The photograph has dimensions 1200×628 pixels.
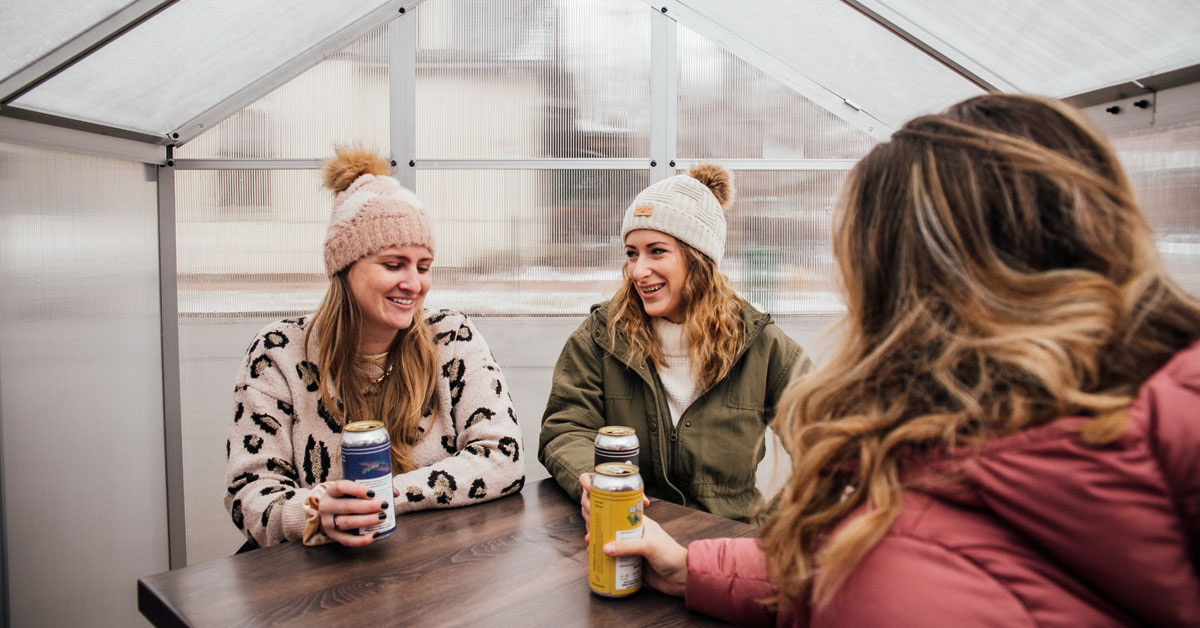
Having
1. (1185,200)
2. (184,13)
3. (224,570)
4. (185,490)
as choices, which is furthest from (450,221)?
(1185,200)

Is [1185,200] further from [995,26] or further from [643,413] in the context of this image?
[643,413]

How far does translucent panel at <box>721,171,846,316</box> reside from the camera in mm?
2914

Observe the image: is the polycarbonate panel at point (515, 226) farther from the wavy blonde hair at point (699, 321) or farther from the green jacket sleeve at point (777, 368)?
the green jacket sleeve at point (777, 368)

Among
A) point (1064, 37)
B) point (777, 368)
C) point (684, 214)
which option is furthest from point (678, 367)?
point (1064, 37)

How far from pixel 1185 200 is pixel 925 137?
4.21 ft

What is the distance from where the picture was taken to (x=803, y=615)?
0.86 meters

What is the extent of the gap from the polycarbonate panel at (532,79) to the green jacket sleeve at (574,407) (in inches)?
44.5

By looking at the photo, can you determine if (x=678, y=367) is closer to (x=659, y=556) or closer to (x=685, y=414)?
(x=685, y=414)

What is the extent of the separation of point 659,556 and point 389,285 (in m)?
1.04

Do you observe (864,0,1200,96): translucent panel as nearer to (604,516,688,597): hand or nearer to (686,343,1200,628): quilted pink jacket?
(686,343,1200,628): quilted pink jacket

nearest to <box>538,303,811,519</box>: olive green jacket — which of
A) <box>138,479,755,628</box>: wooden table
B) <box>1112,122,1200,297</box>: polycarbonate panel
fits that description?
<box>138,479,755,628</box>: wooden table

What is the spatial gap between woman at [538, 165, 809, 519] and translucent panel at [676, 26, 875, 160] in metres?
0.82

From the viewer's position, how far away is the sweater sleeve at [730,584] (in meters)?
1.07

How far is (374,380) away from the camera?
1877 mm
